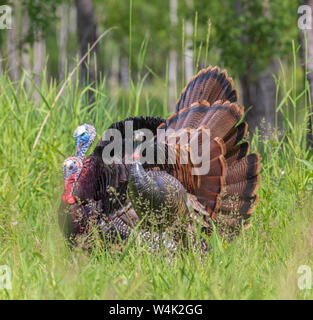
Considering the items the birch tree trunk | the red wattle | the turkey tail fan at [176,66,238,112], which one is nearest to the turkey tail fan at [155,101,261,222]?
the turkey tail fan at [176,66,238,112]

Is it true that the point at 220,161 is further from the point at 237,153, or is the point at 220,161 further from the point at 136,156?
the point at 136,156

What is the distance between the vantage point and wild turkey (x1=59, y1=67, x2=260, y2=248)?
3.04 m

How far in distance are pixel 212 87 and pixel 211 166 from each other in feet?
2.00

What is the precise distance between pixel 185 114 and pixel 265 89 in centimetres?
430

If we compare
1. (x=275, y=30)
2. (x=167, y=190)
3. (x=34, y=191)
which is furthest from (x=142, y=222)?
(x=275, y=30)

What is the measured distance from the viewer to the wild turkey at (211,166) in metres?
3.04

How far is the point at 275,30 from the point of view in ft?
24.1

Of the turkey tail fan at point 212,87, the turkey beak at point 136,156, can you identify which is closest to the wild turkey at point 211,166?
the turkey tail fan at point 212,87

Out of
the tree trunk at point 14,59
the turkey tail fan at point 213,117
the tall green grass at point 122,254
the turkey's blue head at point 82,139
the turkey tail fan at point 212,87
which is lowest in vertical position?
the tall green grass at point 122,254

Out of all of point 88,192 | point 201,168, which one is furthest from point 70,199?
point 201,168

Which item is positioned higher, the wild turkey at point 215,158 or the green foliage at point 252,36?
the green foliage at point 252,36

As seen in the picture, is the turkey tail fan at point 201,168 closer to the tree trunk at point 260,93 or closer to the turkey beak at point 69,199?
the turkey beak at point 69,199

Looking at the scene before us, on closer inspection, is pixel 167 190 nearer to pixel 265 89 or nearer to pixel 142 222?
pixel 142 222

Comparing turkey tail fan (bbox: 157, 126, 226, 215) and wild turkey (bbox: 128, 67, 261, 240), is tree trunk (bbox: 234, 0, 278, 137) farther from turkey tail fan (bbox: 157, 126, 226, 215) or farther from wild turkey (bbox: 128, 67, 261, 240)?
turkey tail fan (bbox: 157, 126, 226, 215)
